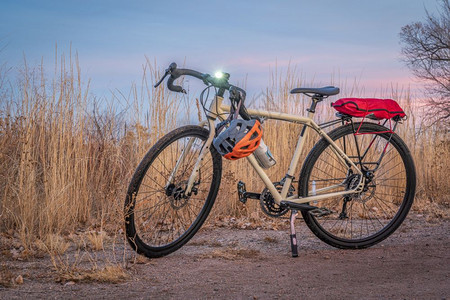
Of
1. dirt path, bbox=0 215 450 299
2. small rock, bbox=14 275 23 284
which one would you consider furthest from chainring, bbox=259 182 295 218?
small rock, bbox=14 275 23 284

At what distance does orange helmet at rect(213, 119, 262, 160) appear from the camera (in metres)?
3.46

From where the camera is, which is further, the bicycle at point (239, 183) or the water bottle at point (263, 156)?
the water bottle at point (263, 156)

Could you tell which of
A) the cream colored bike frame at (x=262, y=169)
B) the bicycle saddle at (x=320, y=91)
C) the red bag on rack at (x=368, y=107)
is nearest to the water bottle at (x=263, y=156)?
the cream colored bike frame at (x=262, y=169)

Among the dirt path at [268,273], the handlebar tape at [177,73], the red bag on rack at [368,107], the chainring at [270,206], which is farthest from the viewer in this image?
the red bag on rack at [368,107]

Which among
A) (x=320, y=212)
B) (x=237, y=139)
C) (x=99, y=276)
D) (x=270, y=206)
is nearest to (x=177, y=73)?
(x=237, y=139)

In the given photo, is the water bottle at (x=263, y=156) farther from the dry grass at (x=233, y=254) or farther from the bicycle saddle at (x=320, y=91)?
the dry grass at (x=233, y=254)

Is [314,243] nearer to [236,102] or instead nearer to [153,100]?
[236,102]

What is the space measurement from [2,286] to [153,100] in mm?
3130

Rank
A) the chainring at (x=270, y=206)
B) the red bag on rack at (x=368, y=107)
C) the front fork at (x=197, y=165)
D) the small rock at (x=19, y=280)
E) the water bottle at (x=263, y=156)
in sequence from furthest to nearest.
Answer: the red bag on rack at (x=368, y=107), the chainring at (x=270, y=206), the water bottle at (x=263, y=156), the front fork at (x=197, y=165), the small rock at (x=19, y=280)

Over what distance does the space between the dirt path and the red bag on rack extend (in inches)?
46.3

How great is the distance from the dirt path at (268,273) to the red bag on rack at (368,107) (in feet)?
3.86

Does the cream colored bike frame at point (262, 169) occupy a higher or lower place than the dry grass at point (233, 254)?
higher

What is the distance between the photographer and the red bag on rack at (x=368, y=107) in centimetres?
427

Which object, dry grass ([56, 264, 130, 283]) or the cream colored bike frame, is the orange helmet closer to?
the cream colored bike frame
